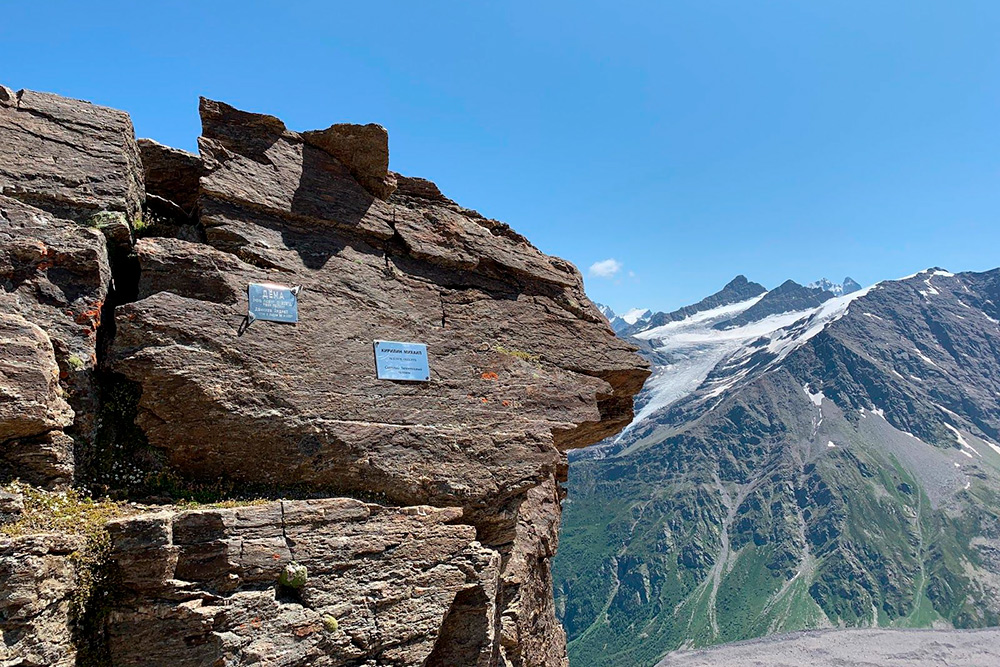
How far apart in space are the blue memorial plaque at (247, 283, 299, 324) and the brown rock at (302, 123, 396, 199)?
4192 millimetres

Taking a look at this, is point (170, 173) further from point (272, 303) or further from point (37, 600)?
point (37, 600)

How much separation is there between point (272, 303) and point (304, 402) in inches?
92.0

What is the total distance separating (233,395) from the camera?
40.9 feet

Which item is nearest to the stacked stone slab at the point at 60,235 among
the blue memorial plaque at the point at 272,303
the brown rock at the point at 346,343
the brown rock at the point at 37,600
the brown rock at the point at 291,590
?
the brown rock at the point at 346,343

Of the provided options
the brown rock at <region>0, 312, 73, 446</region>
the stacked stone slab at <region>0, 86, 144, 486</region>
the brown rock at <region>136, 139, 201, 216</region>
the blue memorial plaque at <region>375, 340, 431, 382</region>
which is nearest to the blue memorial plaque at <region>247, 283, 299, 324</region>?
the blue memorial plaque at <region>375, 340, 431, 382</region>

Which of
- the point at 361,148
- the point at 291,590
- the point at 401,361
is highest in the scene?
the point at 361,148

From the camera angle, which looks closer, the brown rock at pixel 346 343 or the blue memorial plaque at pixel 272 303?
the brown rock at pixel 346 343

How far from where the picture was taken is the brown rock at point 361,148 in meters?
16.2

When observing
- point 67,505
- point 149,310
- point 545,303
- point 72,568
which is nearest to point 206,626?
point 72,568

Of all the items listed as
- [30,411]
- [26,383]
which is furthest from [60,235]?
[30,411]

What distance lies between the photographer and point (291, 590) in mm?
11391

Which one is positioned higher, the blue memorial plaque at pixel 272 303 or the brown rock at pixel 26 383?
the blue memorial plaque at pixel 272 303

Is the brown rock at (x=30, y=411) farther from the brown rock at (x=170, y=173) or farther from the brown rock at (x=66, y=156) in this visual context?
the brown rock at (x=170, y=173)

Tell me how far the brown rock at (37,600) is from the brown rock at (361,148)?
10538 mm
